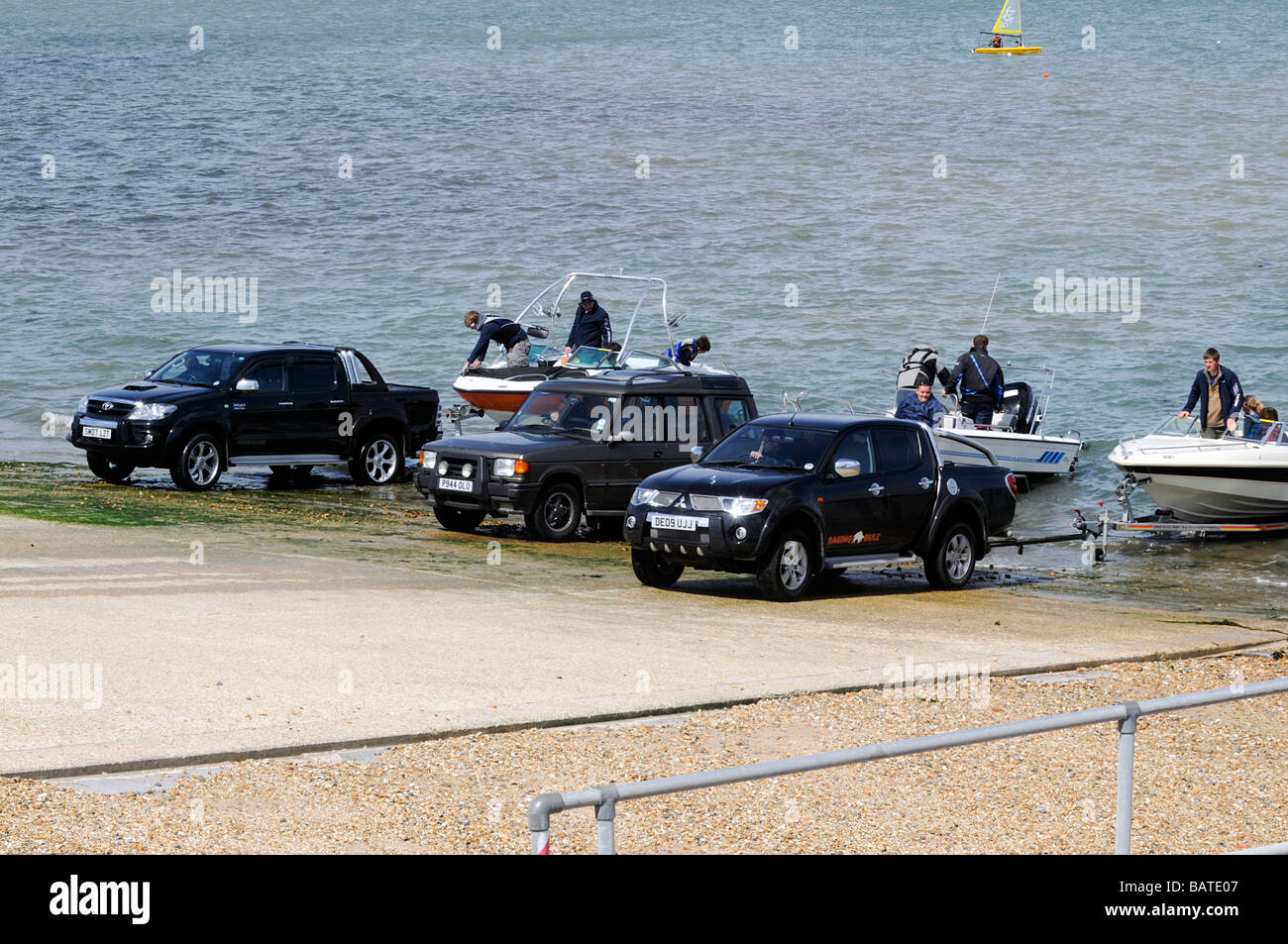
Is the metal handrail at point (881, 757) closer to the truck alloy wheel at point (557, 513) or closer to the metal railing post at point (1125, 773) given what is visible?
the metal railing post at point (1125, 773)

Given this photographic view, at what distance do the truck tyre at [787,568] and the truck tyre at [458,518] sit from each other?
4984 mm

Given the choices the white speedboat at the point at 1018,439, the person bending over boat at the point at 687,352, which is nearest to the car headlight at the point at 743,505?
the person bending over boat at the point at 687,352

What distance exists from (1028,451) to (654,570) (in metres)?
13.3

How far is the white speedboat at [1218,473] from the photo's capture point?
876 inches

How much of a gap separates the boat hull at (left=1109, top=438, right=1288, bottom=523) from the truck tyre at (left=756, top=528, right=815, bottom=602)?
8.69 meters

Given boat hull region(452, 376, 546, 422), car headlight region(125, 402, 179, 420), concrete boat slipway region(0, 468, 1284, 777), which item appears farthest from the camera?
boat hull region(452, 376, 546, 422)

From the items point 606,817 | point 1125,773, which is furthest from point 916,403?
point 606,817

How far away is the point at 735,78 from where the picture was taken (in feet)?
282

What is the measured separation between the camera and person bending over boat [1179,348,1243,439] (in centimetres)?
2291

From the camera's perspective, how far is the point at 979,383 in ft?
89.8

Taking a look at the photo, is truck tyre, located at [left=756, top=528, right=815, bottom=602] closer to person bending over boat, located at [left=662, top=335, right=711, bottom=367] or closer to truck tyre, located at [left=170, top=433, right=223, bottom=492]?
truck tyre, located at [left=170, top=433, right=223, bottom=492]

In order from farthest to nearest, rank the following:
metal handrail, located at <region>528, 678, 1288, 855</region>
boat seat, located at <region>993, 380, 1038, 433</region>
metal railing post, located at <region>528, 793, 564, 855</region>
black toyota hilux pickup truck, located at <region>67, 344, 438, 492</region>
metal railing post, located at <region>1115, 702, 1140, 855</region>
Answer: boat seat, located at <region>993, 380, 1038, 433</region>, black toyota hilux pickup truck, located at <region>67, 344, 438, 492</region>, metal railing post, located at <region>1115, 702, 1140, 855</region>, metal handrail, located at <region>528, 678, 1288, 855</region>, metal railing post, located at <region>528, 793, 564, 855</region>

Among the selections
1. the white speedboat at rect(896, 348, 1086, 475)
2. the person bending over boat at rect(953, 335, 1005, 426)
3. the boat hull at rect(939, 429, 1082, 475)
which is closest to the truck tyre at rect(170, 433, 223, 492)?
the white speedboat at rect(896, 348, 1086, 475)
